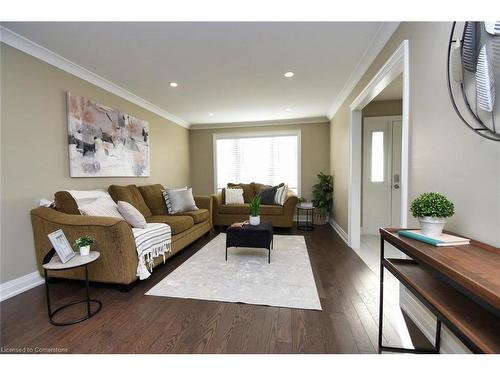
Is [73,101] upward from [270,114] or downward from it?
downward

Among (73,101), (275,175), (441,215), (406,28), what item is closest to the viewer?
(441,215)

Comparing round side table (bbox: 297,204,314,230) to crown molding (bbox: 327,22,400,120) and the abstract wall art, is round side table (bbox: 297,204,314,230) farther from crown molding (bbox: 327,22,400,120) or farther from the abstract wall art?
the abstract wall art

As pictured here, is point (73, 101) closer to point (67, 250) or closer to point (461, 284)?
point (67, 250)

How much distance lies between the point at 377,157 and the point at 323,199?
134 centimetres

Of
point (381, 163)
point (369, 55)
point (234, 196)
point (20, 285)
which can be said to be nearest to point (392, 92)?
point (381, 163)

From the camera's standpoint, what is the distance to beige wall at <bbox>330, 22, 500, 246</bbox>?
102cm

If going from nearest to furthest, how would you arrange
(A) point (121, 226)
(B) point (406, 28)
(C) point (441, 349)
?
(C) point (441, 349) → (B) point (406, 28) → (A) point (121, 226)

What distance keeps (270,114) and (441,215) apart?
13.3 feet

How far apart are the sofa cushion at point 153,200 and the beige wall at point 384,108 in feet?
13.0

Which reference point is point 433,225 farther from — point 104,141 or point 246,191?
point 246,191

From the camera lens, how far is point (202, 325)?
1.56 m

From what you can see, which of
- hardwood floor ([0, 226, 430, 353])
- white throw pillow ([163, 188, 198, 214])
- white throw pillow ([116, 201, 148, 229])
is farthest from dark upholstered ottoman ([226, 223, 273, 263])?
white throw pillow ([163, 188, 198, 214])
